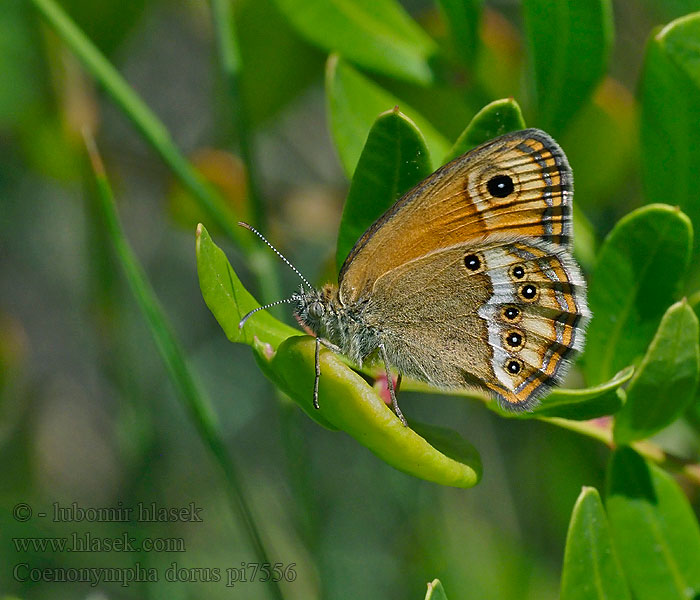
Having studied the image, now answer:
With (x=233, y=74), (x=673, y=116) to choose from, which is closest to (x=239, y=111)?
(x=233, y=74)

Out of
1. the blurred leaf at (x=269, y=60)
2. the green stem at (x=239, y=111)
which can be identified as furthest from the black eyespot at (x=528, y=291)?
the blurred leaf at (x=269, y=60)

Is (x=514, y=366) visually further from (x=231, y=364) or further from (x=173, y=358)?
(x=231, y=364)

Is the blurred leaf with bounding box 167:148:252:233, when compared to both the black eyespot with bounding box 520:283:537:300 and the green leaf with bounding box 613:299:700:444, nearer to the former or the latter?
the black eyespot with bounding box 520:283:537:300

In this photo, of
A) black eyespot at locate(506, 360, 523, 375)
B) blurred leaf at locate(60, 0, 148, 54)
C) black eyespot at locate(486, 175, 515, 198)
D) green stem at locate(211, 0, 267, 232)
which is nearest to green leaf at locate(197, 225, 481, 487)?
black eyespot at locate(506, 360, 523, 375)

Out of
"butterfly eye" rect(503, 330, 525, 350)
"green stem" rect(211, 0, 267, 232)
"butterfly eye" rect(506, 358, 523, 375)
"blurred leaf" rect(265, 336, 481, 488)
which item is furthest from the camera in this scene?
"green stem" rect(211, 0, 267, 232)

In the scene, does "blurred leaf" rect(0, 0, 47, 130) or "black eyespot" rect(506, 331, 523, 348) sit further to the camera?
"blurred leaf" rect(0, 0, 47, 130)

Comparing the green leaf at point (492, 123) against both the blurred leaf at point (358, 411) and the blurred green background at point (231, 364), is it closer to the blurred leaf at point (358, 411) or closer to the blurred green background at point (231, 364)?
the blurred green background at point (231, 364)
